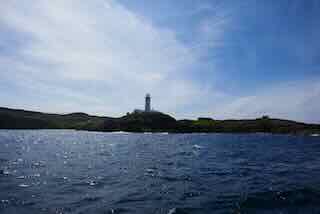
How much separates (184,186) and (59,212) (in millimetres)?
10118

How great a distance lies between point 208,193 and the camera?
19.8 m

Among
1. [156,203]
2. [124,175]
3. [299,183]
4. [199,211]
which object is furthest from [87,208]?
[299,183]

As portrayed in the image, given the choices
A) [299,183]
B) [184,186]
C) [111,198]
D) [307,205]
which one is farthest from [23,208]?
[299,183]

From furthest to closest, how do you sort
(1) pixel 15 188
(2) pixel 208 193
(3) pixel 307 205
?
1. (1) pixel 15 188
2. (2) pixel 208 193
3. (3) pixel 307 205

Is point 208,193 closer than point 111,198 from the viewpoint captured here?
No

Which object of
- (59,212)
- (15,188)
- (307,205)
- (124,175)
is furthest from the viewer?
(124,175)

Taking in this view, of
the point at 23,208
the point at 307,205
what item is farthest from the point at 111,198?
the point at 307,205

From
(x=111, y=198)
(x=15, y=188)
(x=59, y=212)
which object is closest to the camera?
(x=59, y=212)

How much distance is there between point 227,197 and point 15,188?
598 inches

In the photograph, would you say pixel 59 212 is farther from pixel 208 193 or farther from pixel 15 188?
pixel 208 193

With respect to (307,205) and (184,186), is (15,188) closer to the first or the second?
(184,186)

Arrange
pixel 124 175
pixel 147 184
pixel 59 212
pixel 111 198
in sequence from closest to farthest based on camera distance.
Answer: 1. pixel 59 212
2. pixel 111 198
3. pixel 147 184
4. pixel 124 175

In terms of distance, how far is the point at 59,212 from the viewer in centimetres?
1512

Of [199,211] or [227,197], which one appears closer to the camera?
[199,211]
